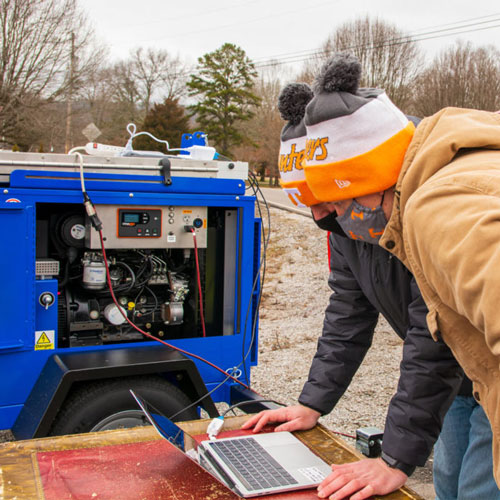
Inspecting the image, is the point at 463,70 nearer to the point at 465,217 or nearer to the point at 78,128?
the point at 78,128

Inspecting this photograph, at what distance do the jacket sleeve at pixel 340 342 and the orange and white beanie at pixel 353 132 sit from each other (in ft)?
2.26

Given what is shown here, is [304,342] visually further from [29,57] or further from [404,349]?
[29,57]

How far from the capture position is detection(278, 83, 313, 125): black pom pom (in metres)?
2.22

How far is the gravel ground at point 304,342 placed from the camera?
4.54m

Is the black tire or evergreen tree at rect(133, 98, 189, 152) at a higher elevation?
evergreen tree at rect(133, 98, 189, 152)

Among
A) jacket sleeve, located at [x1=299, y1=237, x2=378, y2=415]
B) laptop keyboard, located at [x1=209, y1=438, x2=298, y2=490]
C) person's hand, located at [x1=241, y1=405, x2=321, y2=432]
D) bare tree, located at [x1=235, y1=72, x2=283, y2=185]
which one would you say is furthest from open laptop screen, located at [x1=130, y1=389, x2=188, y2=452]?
bare tree, located at [x1=235, y1=72, x2=283, y2=185]

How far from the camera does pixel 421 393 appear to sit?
180 cm

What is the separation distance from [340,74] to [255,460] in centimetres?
128

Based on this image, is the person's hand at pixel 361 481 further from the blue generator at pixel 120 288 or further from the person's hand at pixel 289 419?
the blue generator at pixel 120 288

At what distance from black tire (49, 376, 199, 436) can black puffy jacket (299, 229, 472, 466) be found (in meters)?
1.21

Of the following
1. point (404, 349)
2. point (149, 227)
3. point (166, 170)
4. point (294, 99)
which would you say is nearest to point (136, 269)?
point (149, 227)

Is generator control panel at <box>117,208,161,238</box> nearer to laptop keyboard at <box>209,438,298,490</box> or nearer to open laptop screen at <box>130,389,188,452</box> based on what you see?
open laptop screen at <box>130,389,188,452</box>

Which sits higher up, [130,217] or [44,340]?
[130,217]

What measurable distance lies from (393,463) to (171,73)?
145ft
